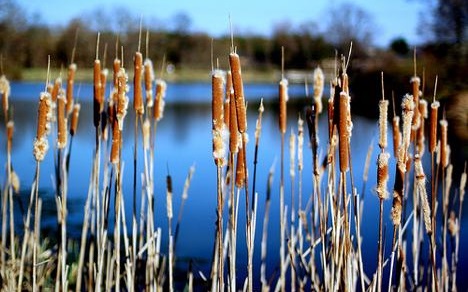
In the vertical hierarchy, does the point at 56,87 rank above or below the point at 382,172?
above

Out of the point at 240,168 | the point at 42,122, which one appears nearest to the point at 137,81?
the point at 42,122

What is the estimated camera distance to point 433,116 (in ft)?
7.02

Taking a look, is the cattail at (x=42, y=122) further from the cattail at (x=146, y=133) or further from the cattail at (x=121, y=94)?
the cattail at (x=146, y=133)

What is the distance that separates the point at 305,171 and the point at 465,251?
12.2ft

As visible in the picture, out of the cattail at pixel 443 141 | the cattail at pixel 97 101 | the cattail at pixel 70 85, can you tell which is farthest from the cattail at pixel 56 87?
the cattail at pixel 443 141

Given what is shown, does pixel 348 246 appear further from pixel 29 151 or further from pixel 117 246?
pixel 29 151

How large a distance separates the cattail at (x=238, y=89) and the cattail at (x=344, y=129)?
0.94 feet

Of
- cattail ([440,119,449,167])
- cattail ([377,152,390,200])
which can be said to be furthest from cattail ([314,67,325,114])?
cattail ([377,152,390,200])

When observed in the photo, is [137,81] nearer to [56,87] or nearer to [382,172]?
[56,87]

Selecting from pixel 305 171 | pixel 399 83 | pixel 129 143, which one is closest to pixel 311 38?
pixel 399 83

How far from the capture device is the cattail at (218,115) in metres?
1.64

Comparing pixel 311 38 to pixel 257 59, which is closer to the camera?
pixel 311 38

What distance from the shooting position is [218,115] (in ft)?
5.45

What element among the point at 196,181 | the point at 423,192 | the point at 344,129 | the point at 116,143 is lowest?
the point at 196,181
